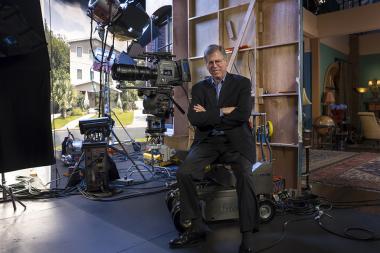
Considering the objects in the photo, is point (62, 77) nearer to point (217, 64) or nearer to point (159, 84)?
point (159, 84)

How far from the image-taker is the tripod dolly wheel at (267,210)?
2439 mm

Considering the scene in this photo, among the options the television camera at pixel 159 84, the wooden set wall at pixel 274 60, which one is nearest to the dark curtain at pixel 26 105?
the television camera at pixel 159 84

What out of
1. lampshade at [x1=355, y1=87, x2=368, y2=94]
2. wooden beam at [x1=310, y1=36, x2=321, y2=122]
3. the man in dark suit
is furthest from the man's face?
Result: lampshade at [x1=355, y1=87, x2=368, y2=94]

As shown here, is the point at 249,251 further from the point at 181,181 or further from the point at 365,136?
the point at 365,136

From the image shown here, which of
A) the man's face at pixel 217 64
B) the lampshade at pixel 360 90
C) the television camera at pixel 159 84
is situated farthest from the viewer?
the lampshade at pixel 360 90

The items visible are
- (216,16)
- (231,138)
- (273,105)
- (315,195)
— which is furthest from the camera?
(216,16)

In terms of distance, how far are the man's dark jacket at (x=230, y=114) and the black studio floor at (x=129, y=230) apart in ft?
1.94

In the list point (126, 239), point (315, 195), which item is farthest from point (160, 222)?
point (315, 195)

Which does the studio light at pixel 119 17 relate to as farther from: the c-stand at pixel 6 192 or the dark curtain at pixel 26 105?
the c-stand at pixel 6 192

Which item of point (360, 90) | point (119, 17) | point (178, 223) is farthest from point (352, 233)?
point (360, 90)

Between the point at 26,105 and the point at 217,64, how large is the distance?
146 cm

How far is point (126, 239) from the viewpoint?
219 cm

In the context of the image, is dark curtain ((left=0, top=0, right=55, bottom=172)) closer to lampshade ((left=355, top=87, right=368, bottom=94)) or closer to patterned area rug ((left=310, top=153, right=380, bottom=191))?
patterned area rug ((left=310, top=153, right=380, bottom=191))

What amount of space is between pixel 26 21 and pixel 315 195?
2.89 m
